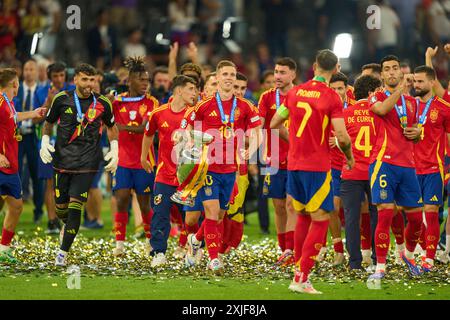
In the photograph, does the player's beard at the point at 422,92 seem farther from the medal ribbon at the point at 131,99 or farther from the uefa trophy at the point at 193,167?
the medal ribbon at the point at 131,99

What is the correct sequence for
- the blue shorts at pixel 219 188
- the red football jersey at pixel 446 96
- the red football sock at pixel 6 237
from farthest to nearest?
the red football jersey at pixel 446 96 < the red football sock at pixel 6 237 < the blue shorts at pixel 219 188

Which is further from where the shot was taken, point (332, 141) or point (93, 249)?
point (93, 249)

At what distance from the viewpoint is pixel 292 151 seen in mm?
12062

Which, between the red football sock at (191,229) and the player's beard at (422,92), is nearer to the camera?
the player's beard at (422,92)

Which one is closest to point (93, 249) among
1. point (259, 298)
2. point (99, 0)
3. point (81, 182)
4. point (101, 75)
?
point (81, 182)

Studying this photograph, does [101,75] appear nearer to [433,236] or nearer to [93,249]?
[93,249]

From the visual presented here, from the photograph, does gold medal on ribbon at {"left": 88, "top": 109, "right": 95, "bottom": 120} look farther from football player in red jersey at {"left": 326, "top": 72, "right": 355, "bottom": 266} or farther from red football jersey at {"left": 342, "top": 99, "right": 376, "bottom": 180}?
red football jersey at {"left": 342, "top": 99, "right": 376, "bottom": 180}

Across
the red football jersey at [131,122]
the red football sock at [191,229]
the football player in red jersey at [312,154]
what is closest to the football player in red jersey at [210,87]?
the red football jersey at [131,122]

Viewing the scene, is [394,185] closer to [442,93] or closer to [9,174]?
[442,93]

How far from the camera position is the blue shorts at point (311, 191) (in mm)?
11883

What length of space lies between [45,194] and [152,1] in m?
10.7

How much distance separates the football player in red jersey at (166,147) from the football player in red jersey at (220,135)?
0.72 meters
